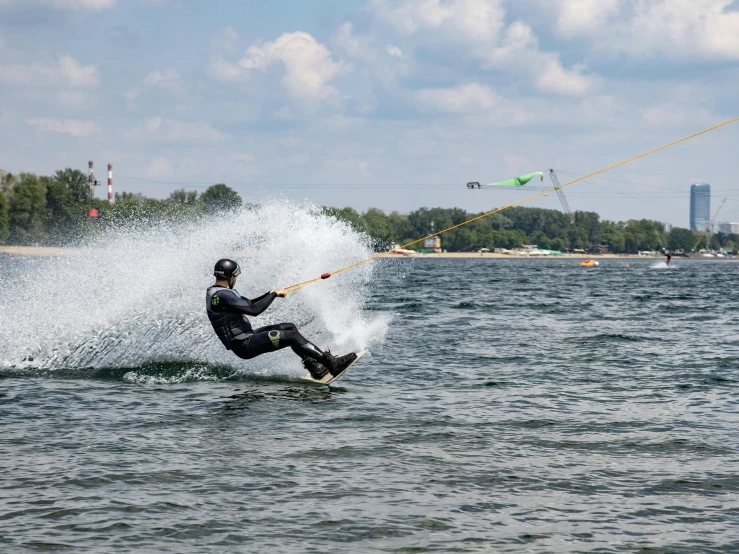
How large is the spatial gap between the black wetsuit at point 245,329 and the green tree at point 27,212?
493 feet

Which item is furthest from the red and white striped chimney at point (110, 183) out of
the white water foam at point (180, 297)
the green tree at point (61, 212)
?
the white water foam at point (180, 297)

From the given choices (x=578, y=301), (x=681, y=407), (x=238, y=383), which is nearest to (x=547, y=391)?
(x=681, y=407)

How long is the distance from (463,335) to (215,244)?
716 centimetres

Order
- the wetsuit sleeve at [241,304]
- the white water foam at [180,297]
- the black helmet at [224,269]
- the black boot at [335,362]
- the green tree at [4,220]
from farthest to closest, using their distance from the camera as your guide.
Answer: the green tree at [4,220]
the white water foam at [180,297]
the black boot at [335,362]
the black helmet at [224,269]
the wetsuit sleeve at [241,304]

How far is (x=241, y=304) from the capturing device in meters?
12.7

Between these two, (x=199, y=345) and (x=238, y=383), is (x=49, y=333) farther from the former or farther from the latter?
(x=238, y=383)

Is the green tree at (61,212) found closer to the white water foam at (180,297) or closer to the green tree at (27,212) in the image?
the green tree at (27,212)

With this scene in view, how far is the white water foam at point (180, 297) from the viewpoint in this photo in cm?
1594

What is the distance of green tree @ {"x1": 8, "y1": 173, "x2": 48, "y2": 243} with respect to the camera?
499 feet

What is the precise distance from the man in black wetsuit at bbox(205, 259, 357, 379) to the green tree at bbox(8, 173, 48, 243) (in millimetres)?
150267

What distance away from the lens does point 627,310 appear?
1281 inches

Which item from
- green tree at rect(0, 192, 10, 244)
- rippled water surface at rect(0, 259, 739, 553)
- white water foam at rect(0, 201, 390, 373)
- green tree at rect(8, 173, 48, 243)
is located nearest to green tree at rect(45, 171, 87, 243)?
green tree at rect(8, 173, 48, 243)

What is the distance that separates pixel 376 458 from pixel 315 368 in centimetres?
467

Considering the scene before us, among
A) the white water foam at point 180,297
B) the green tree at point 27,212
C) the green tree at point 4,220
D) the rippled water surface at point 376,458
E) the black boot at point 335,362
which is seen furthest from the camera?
the green tree at point 27,212
